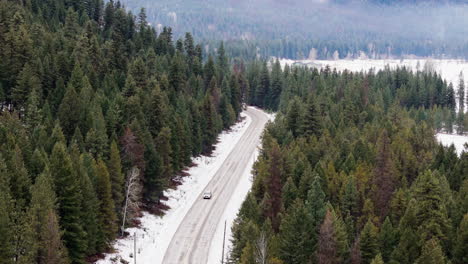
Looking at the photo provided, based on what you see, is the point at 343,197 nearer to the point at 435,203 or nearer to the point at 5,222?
the point at 435,203

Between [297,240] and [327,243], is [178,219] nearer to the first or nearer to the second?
[297,240]

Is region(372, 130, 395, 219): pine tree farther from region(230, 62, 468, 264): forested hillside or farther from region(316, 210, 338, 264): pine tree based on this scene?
region(316, 210, 338, 264): pine tree

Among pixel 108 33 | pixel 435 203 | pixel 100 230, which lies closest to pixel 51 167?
pixel 100 230

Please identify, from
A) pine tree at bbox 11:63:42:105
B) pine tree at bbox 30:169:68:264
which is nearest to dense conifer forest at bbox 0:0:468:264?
pine tree at bbox 30:169:68:264

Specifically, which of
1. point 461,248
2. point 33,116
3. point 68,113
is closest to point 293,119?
point 68,113

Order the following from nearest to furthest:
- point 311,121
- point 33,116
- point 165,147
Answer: point 33,116 → point 165,147 → point 311,121

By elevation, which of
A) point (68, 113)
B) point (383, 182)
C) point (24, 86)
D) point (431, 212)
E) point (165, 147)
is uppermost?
point (24, 86)
